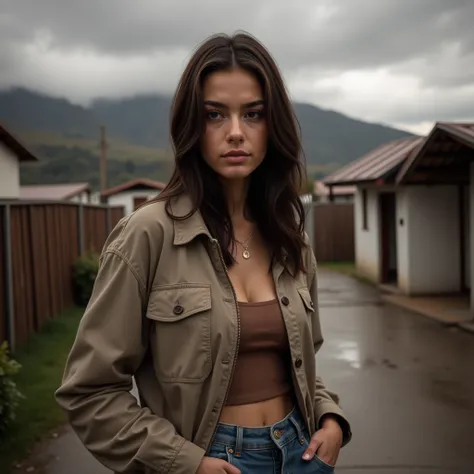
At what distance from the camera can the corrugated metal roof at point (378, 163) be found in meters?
13.5

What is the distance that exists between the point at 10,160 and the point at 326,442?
20.8 metres

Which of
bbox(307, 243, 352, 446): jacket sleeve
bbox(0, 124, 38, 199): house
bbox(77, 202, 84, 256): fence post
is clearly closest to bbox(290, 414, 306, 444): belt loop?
bbox(307, 243, 352, 446): jacket sleeve

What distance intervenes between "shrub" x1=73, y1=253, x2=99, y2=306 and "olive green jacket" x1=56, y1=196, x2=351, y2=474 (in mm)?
8569

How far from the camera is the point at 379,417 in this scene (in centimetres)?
536

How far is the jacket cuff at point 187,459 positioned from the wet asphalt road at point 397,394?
2984mm

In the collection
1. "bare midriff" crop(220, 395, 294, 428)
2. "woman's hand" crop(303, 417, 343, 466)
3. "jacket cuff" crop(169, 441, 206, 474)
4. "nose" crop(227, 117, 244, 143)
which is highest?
"nose" crop(227, 117, 244, 143)

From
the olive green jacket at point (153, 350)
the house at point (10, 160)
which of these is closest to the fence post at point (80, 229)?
the house at point (10, 160)

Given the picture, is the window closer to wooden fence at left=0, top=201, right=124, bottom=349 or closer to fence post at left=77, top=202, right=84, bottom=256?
wooden fence at left=0, top=201, right=124, bottom=349

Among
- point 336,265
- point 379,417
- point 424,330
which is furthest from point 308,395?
point 336,265

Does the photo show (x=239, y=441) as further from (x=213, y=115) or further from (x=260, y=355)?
(x=213, y=115)

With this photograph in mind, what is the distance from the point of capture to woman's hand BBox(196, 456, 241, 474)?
1.53 m

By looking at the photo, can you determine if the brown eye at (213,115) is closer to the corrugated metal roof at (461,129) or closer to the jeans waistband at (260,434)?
the jeans waistband at (260,434)

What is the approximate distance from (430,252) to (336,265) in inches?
309

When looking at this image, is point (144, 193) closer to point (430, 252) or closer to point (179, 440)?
point (430, 252)
